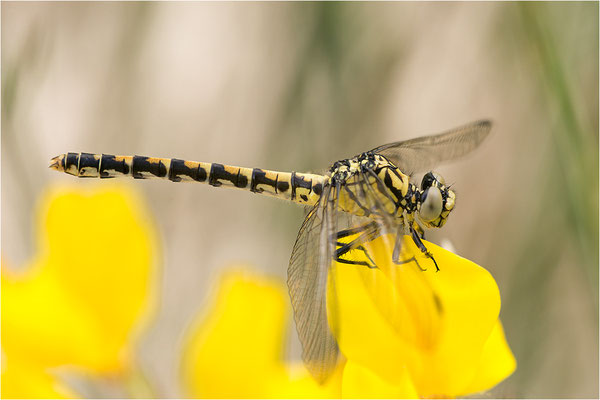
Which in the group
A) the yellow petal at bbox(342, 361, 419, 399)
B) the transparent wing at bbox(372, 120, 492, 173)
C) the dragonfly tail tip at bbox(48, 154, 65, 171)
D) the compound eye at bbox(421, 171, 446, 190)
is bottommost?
the yellow petal at bbox(342, 361, 419, 399)

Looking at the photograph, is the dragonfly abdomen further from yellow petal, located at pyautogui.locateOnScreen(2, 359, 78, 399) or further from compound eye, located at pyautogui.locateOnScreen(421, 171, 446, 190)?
yellow petal, located at pyautogui.locateOnScreen(2, 359, 78, 399)

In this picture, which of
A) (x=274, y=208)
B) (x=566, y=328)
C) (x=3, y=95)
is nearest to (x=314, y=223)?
(x=3, y=95)

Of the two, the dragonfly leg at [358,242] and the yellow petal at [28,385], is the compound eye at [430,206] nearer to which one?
the dragonfly leg at [358,242]

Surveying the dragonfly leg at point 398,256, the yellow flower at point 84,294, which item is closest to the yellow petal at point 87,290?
the yellow flower at point 84,294

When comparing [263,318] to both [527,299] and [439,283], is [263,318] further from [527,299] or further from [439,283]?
[527,299]

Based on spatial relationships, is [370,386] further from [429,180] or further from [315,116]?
[315,116]

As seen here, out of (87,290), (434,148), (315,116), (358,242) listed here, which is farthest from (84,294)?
(315,116)

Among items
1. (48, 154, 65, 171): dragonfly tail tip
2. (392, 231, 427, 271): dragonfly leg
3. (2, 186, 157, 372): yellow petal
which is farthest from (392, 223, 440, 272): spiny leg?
(48, 154, 65, 171): dragonfly tail tip

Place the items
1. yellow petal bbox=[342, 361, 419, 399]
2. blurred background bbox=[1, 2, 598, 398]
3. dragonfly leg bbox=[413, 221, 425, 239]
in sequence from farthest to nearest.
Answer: blurred background bbox=[1, 2, 598, 398]
dragonfly leg bbox=[413, 221, 425, 239]
yellow petal bbox=[342, 361, 419, 399]
